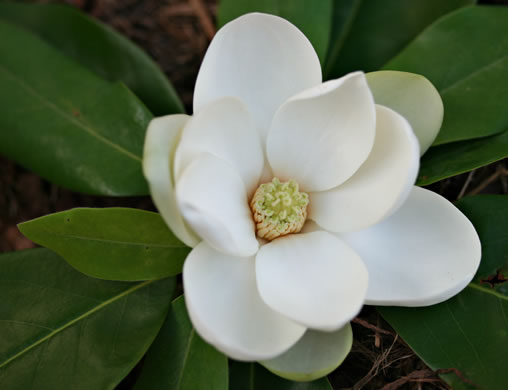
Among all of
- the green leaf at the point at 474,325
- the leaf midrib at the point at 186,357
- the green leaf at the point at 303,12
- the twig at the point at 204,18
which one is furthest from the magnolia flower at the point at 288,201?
the twig at the point at 204,18

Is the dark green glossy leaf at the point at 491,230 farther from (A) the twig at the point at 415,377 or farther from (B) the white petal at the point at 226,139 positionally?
(B) the white petal at the point at 226,139

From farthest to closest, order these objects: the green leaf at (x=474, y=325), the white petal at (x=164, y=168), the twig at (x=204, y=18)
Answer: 1. the twig at (x=204, y=18)
2. the green leaf at (x=474, y=325)
3. the white petal at (x=164, y=168)

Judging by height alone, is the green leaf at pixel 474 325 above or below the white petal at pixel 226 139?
below

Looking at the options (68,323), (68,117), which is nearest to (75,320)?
(68,323)

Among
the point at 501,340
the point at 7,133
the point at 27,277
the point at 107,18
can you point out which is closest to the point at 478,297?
the point at 501,340

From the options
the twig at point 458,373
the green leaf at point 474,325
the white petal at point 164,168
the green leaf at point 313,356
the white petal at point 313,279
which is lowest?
the twig at point 458,373

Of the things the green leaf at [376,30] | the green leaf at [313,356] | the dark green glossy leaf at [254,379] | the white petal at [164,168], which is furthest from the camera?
the green leaf at [376,30]

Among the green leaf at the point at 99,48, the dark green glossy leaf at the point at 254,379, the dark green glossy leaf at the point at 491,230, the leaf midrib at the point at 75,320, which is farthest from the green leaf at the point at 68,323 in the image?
the dark green glossy leaf at the point at 491,230

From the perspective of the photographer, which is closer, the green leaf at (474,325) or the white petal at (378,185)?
the white petal at (378,185)

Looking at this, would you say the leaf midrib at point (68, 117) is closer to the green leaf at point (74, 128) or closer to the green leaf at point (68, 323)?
the green leaf at point (74, 128)
